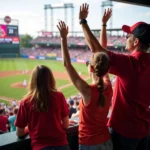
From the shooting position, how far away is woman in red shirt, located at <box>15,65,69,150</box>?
3.79 ft

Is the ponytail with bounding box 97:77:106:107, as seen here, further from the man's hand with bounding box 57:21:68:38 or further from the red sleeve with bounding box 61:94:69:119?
the man's hand with bounding box 57:21:68:38

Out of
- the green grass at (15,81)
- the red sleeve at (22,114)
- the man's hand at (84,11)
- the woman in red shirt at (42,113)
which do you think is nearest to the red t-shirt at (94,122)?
the woman in red shirt at (42,113)

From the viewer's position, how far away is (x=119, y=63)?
3.80 feet

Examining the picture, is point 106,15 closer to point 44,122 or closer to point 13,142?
point 44,122

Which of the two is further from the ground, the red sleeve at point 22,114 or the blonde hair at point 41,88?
the blonde hair at point 41,88

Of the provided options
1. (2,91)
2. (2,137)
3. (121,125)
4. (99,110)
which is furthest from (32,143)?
(2,91)

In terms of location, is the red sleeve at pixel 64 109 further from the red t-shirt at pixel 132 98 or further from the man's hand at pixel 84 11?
the man's hand at pixel 84 11

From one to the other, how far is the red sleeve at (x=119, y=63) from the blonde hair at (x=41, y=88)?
0.33m

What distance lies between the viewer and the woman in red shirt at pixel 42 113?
1154 millimetres

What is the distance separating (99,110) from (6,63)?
21625mm

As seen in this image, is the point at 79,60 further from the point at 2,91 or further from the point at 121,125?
the point at 121,125

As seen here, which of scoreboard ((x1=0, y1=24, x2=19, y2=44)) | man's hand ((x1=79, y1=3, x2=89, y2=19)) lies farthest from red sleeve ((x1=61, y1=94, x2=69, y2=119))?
scoreboard ((x1=0, y1=24, x2=19, y2=44))

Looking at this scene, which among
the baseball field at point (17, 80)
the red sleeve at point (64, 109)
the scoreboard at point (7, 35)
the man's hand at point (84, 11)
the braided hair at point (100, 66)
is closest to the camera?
the braided hair at point (100, 66)

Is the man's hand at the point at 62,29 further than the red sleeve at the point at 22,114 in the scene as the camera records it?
Yes
